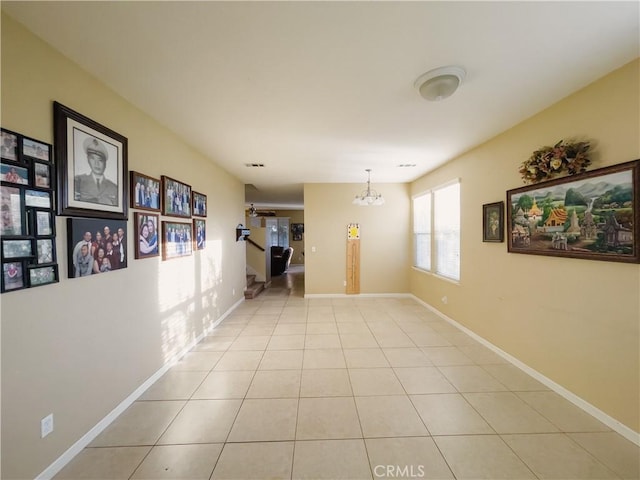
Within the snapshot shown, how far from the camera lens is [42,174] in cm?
143

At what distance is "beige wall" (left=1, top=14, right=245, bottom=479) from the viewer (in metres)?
1.32

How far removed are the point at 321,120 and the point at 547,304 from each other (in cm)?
277

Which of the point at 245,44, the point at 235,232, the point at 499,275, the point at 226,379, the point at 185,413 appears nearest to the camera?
the point at 245,44

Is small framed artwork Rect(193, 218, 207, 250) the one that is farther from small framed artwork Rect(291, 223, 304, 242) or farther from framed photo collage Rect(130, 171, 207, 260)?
small framed artwork Rect(291, 223, 304, 242)

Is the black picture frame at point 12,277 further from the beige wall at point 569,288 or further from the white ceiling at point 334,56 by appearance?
the beige wall at point 569,288

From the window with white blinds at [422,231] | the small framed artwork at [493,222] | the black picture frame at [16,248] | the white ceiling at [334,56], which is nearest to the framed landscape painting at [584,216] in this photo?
the small framed artwork at [493,222]

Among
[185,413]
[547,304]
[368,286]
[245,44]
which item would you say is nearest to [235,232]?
[368,286]

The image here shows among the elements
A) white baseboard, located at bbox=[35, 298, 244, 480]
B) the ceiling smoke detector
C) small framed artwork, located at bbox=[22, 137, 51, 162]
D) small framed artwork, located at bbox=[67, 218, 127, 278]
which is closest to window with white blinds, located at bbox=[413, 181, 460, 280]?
the ceiling smoke detector

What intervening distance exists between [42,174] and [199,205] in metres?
2.05

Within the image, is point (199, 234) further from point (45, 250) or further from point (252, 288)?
point (252, 288)

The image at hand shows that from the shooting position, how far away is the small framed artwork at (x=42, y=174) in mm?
1396

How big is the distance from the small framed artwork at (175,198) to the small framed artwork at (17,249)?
1.33 metres

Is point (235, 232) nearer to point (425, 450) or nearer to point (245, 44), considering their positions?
point (245, 44)

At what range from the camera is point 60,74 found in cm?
158
